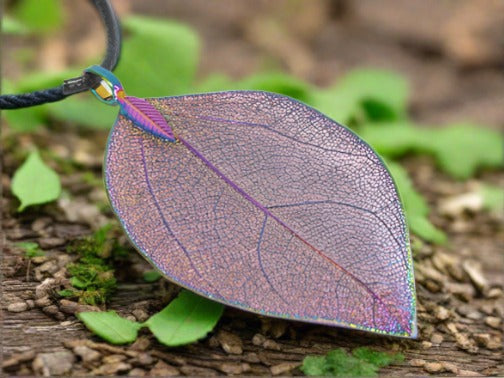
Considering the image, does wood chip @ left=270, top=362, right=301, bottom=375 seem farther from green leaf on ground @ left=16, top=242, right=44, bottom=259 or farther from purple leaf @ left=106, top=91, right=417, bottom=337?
green leaf on ground @ left=16, top=242, right=44, bottom=259

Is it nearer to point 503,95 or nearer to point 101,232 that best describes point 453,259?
point 101,232

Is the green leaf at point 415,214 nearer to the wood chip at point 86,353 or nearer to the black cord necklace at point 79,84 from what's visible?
the black cord necklace at point 79,84

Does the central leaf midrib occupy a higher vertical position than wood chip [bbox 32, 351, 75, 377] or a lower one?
higher

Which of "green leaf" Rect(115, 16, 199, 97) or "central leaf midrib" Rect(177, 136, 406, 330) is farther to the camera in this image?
"green leaf" Rect(115, 16, 199, 97)

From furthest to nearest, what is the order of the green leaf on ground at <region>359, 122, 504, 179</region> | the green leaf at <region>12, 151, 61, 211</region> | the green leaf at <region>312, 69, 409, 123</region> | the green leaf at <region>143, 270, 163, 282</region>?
the green leaf at <region>312, 69, 409, 123</region>, the green leaf on ground at <region>359, 122, 504, 179</region>, the green leaf at <region>12, 151, 61, 211</region>, the green leaf at <region>143, 270, 163, 282</region>

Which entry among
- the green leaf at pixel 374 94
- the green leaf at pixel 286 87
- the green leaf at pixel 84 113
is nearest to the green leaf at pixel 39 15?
the green leaf at pixel 84 113

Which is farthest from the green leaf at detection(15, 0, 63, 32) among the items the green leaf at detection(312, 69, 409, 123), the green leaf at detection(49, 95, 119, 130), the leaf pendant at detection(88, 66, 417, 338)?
the leaf pendant at detection(88, 66, 417, 338)

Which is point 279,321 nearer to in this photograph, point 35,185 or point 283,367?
point 283,367
